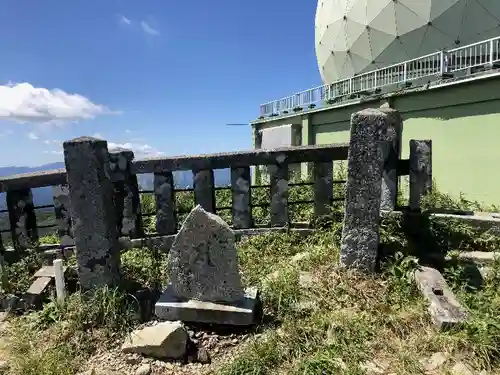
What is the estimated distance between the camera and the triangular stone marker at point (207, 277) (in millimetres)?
3795

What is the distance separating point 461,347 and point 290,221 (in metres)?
3.04

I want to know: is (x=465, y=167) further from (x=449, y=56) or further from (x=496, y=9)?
(x=496, y=9)

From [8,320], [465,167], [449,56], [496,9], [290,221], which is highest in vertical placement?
[496,9]

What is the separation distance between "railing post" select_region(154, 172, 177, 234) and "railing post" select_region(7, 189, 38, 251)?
5.66 feet

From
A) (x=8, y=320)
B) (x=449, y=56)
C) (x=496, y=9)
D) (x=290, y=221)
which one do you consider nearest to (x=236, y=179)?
(x=290, y=221)

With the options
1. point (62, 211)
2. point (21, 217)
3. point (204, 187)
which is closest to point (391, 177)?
point (204, 187)

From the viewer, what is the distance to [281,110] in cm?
2034

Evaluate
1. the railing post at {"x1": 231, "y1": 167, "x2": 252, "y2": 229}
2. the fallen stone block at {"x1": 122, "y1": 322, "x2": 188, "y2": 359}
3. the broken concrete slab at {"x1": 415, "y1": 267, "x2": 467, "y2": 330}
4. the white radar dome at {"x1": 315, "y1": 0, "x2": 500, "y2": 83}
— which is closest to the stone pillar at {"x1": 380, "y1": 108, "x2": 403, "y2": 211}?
the broken concrete slab at {"x1": 415, "y1": 267, "x2": 467, "y2": 330}

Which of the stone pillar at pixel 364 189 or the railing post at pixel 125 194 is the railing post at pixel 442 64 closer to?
the stone pillar at pixel 364 189

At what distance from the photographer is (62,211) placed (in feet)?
17.6

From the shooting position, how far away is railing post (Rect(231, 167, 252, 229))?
5559 mm

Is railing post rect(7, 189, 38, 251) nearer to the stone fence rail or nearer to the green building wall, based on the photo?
the stone fence rail

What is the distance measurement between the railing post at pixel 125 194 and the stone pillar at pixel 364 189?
2.81 m

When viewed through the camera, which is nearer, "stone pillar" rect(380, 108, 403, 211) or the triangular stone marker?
the triangular stone marker
